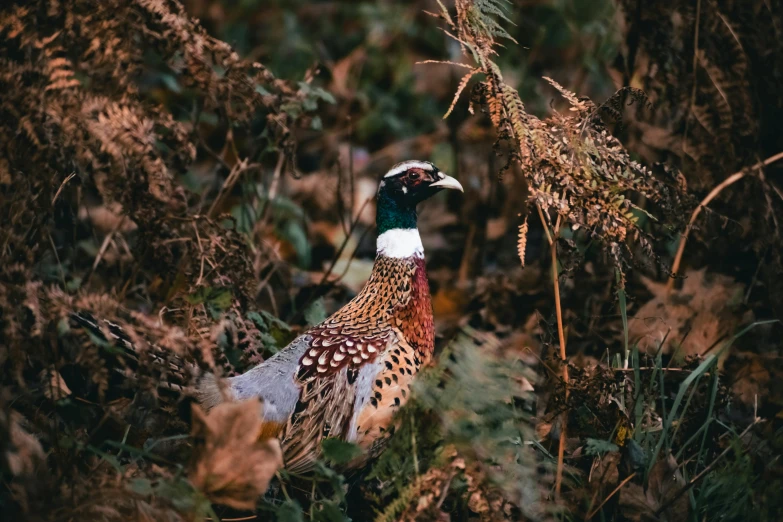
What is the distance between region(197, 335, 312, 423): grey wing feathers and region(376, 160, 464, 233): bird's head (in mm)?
725

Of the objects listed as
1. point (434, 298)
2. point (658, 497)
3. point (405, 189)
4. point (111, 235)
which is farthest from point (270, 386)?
point (434, 298)

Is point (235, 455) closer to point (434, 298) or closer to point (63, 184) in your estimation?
point (63, 184)

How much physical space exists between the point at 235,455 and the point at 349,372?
0.96 m

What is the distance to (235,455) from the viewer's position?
→ 242cm

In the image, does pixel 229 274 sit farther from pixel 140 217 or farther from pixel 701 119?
pixel 701 119

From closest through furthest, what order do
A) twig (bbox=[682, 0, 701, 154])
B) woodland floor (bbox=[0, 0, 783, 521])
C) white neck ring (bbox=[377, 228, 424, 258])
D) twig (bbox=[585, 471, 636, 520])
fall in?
1. woodland floor (bbox=[0, 0, 783, 521])
2. twig (bbox=[585, 471, 636, 520])
3. white neck ring (bbox=[377, 228, 424, 258])
4. twig (bbox=[682, 0, 701, 154])

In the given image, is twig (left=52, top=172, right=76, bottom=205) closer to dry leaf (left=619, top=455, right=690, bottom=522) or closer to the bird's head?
the bird's head

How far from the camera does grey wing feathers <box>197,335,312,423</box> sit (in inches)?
128

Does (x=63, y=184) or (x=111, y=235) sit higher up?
(x=63, y=184)

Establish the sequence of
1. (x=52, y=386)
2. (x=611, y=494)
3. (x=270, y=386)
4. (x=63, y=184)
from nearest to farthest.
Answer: (x=52, y=386) → (x=611, y=494) → (x=63, y=184) → (x=270, y=386)

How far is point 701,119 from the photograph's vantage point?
13.4 feet

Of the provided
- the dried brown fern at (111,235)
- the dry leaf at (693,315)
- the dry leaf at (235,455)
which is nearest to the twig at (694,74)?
the dry leaf at (693,315)

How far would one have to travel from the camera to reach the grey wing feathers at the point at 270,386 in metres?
3.25

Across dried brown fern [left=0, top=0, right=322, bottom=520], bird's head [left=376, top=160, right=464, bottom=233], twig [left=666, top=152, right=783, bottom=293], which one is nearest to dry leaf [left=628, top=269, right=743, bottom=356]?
twig [left=666, top=152, right=783, bottom=293]
